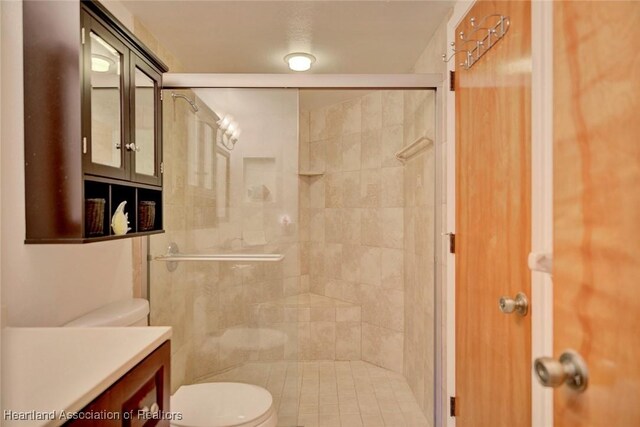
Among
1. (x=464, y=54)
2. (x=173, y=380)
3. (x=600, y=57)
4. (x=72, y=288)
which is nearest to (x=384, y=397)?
(x=173, y=380)

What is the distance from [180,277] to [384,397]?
5.22 ft

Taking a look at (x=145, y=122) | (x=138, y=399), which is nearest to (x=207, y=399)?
(x=138, y=399)

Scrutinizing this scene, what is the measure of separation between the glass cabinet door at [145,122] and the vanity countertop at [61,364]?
65 cm

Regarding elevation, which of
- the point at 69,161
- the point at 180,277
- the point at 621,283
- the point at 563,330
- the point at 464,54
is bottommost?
the point at 180,277

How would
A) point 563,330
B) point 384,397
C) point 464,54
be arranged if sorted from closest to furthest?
1. point 563,330
2. point 464,54
3. point 384,397

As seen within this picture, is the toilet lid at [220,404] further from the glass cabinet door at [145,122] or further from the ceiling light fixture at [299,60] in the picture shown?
the ceiling light fixture at [299,60]

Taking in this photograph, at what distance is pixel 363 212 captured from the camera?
3.09 metres

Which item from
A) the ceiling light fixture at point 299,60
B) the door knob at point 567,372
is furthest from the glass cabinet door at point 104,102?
the door knob at point 567,372

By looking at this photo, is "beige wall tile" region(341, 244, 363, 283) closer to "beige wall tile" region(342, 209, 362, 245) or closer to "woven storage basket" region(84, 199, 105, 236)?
"beige wall tile" region(342, 209, 362, 245)

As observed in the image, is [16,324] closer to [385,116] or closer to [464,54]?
[464,54]

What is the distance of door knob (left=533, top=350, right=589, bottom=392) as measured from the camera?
547 mm

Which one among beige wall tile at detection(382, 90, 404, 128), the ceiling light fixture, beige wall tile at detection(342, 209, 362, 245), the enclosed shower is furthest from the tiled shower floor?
beige wall tile at detection(382, 90, 404, 128)

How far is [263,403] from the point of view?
1.59 meters

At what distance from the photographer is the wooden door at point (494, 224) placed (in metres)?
1.01
